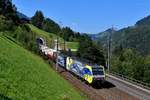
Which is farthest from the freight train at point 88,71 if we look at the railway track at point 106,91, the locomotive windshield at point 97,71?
the railway track at point 106,91

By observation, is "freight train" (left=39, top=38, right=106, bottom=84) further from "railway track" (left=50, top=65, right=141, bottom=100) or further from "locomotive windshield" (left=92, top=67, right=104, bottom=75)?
"railway track" (left=50, top=65, right=141, bottom=100)

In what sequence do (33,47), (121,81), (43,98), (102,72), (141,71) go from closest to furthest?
(43,98) < (102,72) < (121,81) < (33,47) < (141,71)

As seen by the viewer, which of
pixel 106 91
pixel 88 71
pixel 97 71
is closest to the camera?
pixel 106 91

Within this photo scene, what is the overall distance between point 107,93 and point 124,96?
7.84 feet

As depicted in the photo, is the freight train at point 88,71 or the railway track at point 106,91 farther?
the freight train at point 88,71

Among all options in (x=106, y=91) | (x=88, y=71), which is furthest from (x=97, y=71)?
(x=106, y=91)

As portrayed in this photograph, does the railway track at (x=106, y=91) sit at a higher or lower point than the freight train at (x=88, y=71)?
lower

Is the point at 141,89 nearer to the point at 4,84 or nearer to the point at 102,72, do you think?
the point at 102,72

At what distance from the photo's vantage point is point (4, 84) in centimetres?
1716

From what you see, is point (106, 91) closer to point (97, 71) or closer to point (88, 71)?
point (97, 71)

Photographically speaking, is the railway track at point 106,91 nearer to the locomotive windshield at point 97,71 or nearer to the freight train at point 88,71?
the freight train at point 88,71

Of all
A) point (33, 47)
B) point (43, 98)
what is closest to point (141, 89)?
point (33, 47)

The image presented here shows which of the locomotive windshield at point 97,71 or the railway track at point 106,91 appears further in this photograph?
the locomotive windshield at point 97,71

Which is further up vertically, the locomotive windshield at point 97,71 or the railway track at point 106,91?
the locomotive windshield at point 97,71
